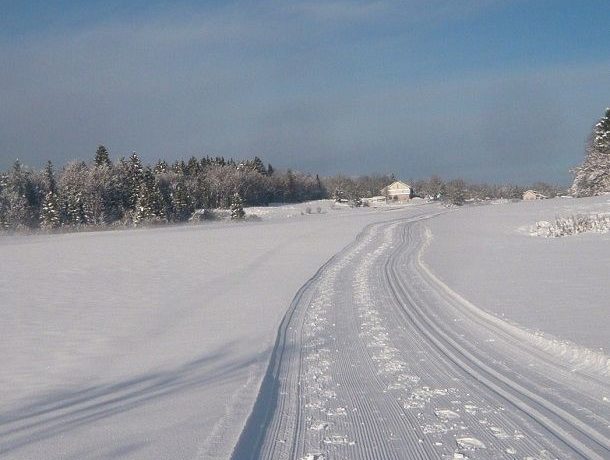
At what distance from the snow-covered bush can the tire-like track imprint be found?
22775 millimetres

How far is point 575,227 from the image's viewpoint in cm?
3356

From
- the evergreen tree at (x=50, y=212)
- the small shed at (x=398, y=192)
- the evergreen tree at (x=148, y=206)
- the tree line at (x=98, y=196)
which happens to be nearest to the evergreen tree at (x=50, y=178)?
the tree line at (x=98, y=196)

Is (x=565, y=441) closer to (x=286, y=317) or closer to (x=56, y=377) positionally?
(x=56, y=377)

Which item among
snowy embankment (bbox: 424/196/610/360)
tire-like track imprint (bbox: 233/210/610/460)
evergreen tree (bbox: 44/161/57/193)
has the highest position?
evergreen tree (bbox: 44/161/57/193)

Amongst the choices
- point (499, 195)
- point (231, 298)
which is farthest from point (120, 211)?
point (499, 195)

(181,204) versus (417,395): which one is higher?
(181,204)

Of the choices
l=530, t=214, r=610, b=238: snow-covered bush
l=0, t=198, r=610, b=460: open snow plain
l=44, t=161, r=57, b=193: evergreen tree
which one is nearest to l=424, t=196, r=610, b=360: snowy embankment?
l=0, t=198, r=610, b=460: open snow plain

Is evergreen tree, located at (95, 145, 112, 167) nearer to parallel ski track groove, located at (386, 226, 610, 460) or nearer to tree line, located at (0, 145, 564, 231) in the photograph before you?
tree line, located at (0, 145, 564, 231)

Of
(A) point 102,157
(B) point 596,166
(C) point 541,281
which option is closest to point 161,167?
(A) point 102,157

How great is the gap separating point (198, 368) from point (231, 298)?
25.5ft

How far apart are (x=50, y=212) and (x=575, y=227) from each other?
5536cm

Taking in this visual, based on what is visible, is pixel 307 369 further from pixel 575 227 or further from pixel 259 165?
pixel 259 165

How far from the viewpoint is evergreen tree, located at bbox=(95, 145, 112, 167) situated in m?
87.3

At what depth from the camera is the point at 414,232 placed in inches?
1512
